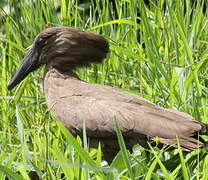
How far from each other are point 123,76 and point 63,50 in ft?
1.11

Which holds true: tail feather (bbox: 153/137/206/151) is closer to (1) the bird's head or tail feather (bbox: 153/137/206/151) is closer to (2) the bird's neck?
(2) the bird's neck

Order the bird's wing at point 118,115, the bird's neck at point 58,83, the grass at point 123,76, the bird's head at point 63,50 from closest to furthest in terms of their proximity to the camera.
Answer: the grass at point 123,76 < the bird's wing at point 118,115 < the bird's neck at point 58,83 < the bird's head at point 63,50

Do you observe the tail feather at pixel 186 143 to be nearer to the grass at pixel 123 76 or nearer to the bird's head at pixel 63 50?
the grass at pixel 123 76

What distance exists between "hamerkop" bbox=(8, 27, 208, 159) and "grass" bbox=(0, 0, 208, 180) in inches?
3.0

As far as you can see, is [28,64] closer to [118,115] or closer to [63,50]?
[63,50]

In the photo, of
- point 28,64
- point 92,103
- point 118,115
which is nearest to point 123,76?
point 28,64

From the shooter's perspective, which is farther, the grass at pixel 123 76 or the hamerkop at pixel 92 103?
the hamerkop at pixel 92 103

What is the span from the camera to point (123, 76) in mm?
4414

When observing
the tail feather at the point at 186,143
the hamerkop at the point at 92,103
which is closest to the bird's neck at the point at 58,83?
the hamerkop at the point at 92,103

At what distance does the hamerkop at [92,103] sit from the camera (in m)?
3.57

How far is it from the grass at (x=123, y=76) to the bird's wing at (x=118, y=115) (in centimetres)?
9

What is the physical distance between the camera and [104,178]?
3121mm

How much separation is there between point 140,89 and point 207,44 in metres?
Result: 0.50

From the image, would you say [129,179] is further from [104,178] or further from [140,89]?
[140,89]
